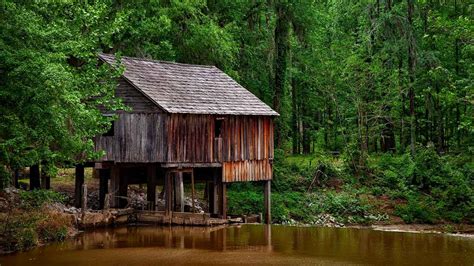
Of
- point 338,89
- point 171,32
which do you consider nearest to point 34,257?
point 171,32

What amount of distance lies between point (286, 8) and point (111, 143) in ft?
53.7

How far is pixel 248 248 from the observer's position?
75.3ft

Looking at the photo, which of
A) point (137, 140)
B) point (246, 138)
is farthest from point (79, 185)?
point (246, 138)

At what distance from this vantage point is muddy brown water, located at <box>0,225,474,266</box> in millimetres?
20297

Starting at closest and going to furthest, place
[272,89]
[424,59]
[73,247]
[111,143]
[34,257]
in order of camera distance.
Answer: [34,257], [73,247], [111,143], [424,59], [272,89]

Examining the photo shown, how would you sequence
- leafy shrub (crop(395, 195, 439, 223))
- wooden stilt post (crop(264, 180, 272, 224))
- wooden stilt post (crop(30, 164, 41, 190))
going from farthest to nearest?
leafy shrub (crop(395, 195, 439, 223)) < wooden stilt post (crop(264, 180, 272, 224)) < wooden stilt post (crop(30, 164, 41, 190))

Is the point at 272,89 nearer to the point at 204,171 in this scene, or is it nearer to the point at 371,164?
the point at 371,164

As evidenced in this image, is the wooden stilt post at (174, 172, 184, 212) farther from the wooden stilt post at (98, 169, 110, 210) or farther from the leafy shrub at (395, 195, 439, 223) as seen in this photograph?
the leafy shrub at (395, 195, 439, 223)

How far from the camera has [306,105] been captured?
2216 inches

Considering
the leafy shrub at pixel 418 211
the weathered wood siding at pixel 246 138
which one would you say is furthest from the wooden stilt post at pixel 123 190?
the leafy shrub at pixel 418 211

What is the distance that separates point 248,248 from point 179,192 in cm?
810

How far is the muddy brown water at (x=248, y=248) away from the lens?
66.6ft

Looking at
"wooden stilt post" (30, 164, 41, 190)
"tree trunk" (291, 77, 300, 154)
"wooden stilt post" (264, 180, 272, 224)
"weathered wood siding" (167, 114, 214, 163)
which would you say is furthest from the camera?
"tree trunk" (291, 77, 300, 154)

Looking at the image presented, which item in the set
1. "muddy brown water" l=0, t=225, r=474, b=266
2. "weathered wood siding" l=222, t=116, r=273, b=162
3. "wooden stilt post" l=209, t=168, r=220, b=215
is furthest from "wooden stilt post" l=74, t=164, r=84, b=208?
"weathered wood siding" l=222, t=116, r=273, b=162
